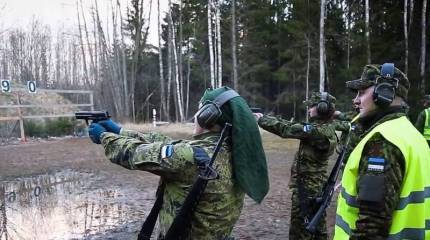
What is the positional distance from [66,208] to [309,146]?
177 inches

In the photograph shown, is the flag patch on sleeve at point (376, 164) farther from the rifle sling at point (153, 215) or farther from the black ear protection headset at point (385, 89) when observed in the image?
the rifle sling at point (153, 215)

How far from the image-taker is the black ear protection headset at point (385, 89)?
2.38 meters

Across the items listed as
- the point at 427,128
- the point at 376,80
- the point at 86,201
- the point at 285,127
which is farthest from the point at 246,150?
the point at 427,128

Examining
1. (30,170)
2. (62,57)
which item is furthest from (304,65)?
(62,57)

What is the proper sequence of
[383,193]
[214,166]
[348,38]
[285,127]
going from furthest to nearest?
[348,38]
[285,127]
[214,166]
[383,193]

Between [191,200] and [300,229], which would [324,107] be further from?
[191,200]

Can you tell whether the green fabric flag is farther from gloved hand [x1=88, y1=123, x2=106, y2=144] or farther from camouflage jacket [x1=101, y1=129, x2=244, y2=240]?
gloved hand [x1=88, y1=123, x2=106, y2=144]

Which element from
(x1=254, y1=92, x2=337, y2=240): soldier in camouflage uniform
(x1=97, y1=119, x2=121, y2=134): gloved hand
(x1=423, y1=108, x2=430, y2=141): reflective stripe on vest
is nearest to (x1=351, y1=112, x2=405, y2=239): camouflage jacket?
(x1=97, y1=119, x2=121, y2=134): gloved hand

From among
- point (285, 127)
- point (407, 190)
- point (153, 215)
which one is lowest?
point (153, 215)

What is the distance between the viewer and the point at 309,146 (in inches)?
196

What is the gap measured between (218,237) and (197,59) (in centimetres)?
3564

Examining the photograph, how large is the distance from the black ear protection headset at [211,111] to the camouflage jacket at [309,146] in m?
2.21

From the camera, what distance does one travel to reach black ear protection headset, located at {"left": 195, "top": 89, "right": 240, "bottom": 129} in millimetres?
2504

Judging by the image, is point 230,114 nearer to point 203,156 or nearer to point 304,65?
point 203,156
